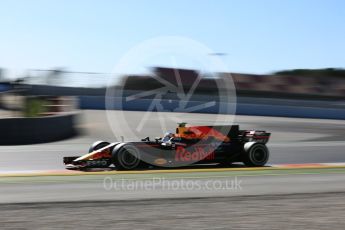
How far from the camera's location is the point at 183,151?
11.0 metres

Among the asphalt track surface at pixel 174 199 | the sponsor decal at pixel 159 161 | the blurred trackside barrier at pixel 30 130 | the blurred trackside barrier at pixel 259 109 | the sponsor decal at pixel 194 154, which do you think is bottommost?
the asphalt track surface at pixel 174 199

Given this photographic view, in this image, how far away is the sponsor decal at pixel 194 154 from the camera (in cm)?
1097

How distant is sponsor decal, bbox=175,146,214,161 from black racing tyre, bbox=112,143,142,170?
2.65 feet

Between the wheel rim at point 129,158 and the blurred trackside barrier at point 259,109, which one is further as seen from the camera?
the blurred trackside barrier at point 259,109

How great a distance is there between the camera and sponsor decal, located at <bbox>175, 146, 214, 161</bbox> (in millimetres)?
10969

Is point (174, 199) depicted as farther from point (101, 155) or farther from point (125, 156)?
point (101, 155)

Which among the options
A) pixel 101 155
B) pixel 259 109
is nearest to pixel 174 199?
pixel 101 155

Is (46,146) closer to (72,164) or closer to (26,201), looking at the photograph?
(72,164)

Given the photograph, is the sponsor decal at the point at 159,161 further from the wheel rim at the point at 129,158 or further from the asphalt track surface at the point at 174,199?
→ the asphalt track surface at the point at 174,199

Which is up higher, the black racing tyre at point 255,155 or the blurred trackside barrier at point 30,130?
the blurred trackside barrier at point 30,130

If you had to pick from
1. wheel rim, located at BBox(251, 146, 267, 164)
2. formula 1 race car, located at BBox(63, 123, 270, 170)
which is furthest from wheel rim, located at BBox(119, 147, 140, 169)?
wheel rim, located at BBox(251, 146, 267, 164)
